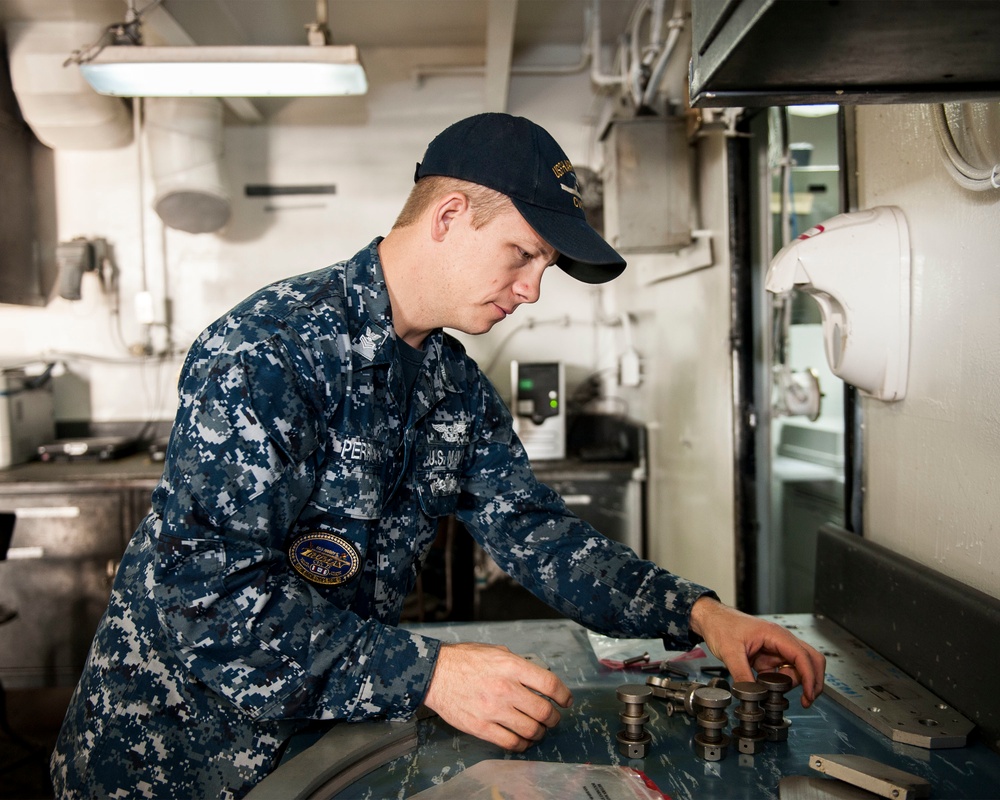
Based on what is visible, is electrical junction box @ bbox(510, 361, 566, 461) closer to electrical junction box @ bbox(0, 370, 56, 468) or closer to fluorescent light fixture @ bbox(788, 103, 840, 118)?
fluorescent light fixture @ bbox(788, 103, 840, 118)

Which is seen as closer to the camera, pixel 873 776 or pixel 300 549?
pixel 873 776

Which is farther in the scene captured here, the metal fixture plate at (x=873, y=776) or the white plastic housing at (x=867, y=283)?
the white plastic housing at (x=867, y=283)

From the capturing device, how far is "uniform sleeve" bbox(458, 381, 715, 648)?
1129 millimetres

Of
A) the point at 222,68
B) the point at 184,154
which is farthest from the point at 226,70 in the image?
the point at 184,154

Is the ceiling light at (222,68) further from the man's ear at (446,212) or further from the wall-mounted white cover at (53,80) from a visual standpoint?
the man's ear at (446,212)

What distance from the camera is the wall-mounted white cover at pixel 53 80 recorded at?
3.15 m

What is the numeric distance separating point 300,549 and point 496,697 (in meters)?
0.34

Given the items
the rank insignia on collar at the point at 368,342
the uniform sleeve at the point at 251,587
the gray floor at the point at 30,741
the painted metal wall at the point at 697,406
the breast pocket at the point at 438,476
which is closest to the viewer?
the uniform sleeve at the point at 251,587

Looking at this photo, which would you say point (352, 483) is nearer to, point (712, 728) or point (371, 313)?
point (371, 313)

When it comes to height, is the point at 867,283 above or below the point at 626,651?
above

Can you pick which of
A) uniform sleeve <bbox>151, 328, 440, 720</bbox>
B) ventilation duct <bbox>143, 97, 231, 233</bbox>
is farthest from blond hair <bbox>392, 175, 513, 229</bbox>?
ventilation duct <bbox>143, 97, 231, 233</bbox>

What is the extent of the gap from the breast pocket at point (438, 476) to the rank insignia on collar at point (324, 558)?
169mm

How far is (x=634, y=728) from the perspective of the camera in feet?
2.95

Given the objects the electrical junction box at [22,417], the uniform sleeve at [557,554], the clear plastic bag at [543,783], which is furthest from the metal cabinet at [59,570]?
the clear plastic bag at [543,783]
